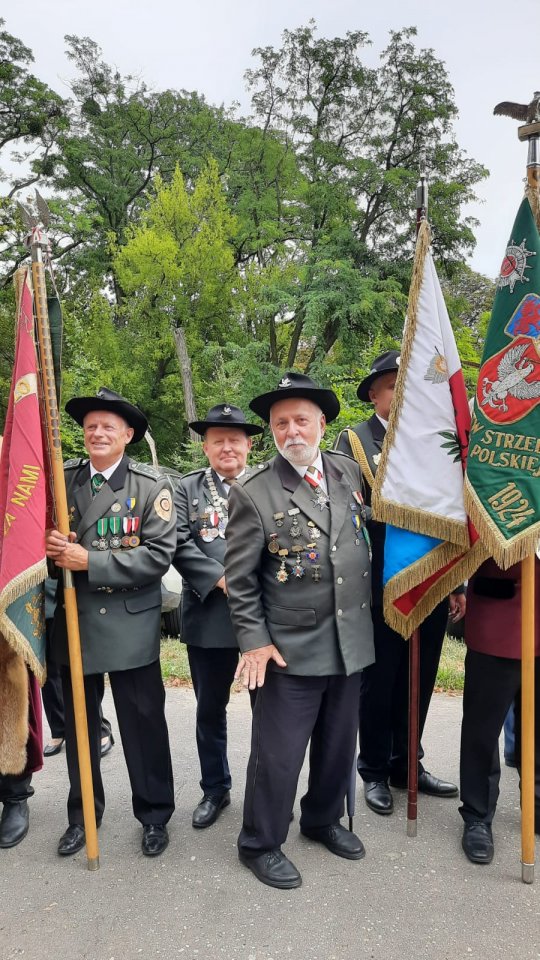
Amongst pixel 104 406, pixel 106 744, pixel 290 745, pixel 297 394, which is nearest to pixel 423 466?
pixel 297 394

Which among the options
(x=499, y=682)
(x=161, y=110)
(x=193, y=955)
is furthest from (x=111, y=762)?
(x=161, y=110)

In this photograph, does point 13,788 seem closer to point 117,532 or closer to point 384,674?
point 117,532

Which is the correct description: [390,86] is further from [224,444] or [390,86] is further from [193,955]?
[193,955]

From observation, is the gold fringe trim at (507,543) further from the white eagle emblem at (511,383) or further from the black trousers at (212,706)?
the black trousers at (212,706)

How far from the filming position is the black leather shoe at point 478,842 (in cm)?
302

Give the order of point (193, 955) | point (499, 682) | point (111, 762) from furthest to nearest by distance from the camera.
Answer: point (111, 762) < point (499, 682) < point (193, 955)

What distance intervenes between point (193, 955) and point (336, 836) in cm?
92

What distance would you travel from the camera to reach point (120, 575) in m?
2.99

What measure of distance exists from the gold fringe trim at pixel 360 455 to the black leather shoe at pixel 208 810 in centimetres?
190

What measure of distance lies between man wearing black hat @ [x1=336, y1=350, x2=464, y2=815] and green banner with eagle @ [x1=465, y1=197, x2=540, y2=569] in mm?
749

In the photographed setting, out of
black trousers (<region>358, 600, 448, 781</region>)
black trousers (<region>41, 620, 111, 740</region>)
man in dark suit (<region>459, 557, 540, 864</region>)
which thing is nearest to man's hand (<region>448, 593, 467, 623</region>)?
black trousers (<region>358, 600, 448, 781</region>)

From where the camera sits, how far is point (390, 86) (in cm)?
1900

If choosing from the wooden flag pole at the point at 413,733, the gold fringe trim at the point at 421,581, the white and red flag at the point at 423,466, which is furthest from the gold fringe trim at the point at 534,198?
the wooden flag pole at the point at 413,733

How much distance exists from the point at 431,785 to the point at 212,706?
4.36 ft
